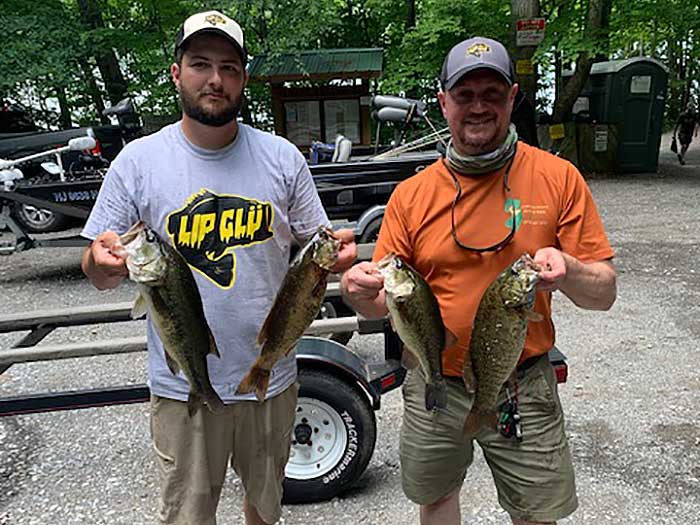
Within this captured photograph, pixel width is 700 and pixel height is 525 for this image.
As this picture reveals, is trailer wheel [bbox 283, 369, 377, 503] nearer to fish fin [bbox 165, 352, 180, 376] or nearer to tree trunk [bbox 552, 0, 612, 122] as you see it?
fish fin [bbox 165, 352, 180, 376]

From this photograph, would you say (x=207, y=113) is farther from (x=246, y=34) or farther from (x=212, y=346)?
(x=246, y=34)

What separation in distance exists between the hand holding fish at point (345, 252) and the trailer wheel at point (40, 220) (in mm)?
7945

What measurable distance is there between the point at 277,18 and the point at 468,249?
11.8m

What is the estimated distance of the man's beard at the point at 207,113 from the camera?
2.22 m

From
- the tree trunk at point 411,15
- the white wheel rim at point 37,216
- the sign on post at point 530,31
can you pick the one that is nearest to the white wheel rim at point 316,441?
the white wheel rim at point 37,216

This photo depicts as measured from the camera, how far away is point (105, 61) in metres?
14.1

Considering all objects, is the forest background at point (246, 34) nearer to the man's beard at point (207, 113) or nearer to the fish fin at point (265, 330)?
the man's beard at point (207, 113)

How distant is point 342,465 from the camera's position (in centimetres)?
355

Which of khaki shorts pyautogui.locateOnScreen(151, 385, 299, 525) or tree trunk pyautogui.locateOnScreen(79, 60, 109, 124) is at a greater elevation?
tree trunk pyautogui.locateOnScreen(79, 60, 109, 124)

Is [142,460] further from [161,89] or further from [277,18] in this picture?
[161,89]

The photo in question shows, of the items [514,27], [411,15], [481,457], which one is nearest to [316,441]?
[481,457]

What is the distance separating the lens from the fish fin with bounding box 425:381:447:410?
227 cm

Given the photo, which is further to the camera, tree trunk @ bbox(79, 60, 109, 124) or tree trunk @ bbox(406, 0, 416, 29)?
tree trunk @ bbox(406, 0, 416, 29)

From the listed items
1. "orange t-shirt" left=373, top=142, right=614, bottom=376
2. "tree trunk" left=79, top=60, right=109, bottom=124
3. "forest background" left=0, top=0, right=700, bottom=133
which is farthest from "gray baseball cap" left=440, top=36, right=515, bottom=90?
"tree trunk" left=79, top=60, right=109, bottom=124
